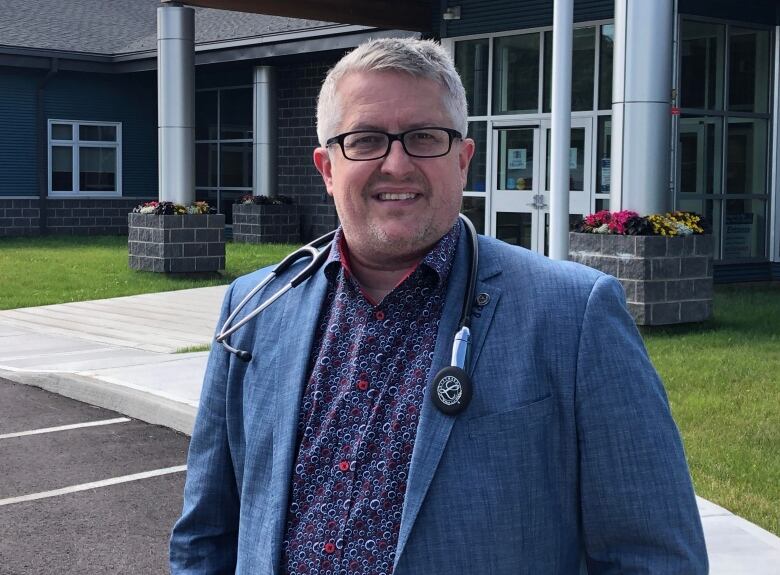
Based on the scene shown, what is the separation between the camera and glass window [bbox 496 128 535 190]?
19.4 m

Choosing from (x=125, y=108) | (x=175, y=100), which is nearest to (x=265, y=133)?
(x=125, y=108)

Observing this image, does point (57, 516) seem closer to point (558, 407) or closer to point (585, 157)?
point (558, 407)

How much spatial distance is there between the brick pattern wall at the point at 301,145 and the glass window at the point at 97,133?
17.5ft

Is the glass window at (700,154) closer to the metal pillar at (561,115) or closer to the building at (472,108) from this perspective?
the building at (472,108)

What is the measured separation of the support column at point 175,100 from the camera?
17.9 metres

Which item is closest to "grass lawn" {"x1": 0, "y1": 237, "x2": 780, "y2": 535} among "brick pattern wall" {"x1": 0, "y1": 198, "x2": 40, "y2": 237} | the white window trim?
"brick pattern wall" {"x1": 0, "y1": 198, "x2": 40, "y2": 237}

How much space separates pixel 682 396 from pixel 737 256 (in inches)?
391

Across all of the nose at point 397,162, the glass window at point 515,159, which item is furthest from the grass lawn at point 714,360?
the glass window at point 515,159

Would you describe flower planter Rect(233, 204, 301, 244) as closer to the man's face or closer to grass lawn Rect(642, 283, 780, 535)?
grass lawn Rect(642, 283, 780, 535)

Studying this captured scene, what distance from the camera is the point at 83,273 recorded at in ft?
60.8

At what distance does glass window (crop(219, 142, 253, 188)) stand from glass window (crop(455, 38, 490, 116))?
30.5 feet

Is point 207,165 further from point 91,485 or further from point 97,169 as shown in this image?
point 91,485

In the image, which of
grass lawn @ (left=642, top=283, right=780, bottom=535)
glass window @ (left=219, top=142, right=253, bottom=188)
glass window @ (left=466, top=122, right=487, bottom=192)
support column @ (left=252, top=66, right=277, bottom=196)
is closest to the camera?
grass lawn @ (left=642, top=283, right=780, bottom=535)

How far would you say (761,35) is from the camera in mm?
17641
